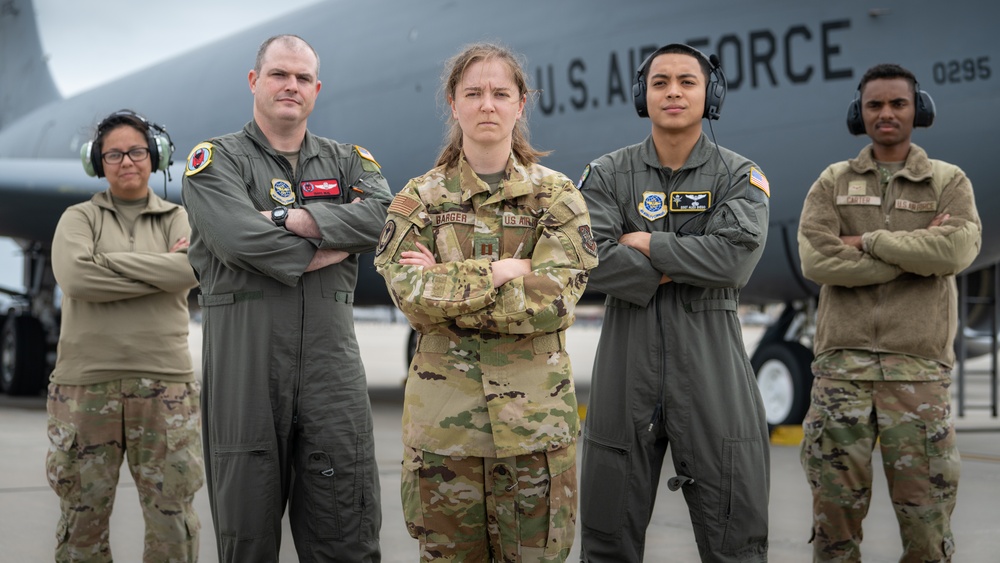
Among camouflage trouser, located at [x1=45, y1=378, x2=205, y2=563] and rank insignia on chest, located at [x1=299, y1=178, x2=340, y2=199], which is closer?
rank insignia on chest, located at [x1=299, y1=178, x2=340, y2=199]

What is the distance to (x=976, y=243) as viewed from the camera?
371cm

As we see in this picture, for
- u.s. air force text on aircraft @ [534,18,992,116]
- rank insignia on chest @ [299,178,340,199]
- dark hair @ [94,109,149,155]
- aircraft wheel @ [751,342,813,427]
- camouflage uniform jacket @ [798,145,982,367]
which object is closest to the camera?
rank insignia on chest @ [299,178,340,199]

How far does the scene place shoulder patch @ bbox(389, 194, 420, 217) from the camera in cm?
266

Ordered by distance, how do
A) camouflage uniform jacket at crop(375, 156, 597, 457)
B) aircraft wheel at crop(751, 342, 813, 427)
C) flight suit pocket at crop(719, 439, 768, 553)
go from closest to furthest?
camouflage uniform jacket at crop(375, 156, 597, 457), flight suit pocket at crop(719, 439, 768, 553), aircraft wheel at crop(751, 342, 813, 427)

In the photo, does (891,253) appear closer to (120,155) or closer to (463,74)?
(463,74)

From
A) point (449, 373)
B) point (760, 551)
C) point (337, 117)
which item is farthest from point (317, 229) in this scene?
point (337, 117)

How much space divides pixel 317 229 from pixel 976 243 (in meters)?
2.30

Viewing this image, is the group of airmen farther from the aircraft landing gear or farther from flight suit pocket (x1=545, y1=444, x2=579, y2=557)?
the aircraft landing gear

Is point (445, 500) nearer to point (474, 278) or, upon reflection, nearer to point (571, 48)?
point (474, 278)

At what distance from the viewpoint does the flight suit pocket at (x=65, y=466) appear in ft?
11.7

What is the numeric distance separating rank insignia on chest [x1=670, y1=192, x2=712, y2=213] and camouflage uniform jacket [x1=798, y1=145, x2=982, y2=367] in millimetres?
815

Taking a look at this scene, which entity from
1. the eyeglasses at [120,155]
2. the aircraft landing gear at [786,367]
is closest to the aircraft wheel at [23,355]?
the aircraft landing gear at [786,367]

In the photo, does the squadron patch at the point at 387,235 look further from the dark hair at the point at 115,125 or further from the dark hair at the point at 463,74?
the dark hair at the point at 115,125

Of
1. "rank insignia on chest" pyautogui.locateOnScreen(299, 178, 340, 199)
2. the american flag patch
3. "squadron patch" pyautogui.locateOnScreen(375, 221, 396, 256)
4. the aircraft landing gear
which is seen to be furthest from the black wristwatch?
the aircraft landing gear
